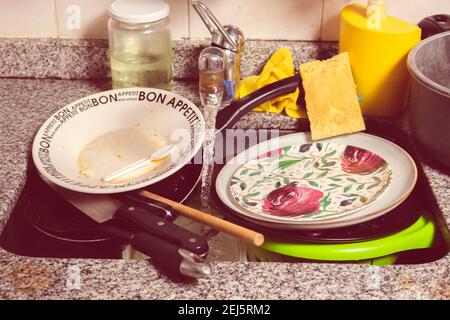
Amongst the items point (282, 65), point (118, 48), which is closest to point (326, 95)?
point (282, 65)

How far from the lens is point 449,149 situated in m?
0.93

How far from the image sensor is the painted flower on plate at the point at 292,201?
937 millimetres

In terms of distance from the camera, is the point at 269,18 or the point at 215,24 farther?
the point at 269,18

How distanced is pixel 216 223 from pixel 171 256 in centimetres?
9

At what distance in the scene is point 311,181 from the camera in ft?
3.31

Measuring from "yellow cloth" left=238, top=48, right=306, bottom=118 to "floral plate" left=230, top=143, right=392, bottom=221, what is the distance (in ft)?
0.28

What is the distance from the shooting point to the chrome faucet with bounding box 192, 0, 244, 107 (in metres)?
1.05

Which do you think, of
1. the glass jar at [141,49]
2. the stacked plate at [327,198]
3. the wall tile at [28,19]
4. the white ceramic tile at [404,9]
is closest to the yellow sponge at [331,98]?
the stacked plate at [327,198]

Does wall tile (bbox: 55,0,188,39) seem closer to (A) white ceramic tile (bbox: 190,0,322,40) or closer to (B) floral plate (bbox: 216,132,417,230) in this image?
(A) white ceramic tile (bbox: 190,0,322,40)

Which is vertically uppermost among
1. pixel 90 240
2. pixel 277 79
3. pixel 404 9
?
pixel 404 9

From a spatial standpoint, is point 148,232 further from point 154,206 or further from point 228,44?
point 228,44

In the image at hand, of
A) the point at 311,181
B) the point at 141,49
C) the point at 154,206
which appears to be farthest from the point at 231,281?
the point at 141,49

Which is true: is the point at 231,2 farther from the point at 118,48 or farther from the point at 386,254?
the point at 386,254
